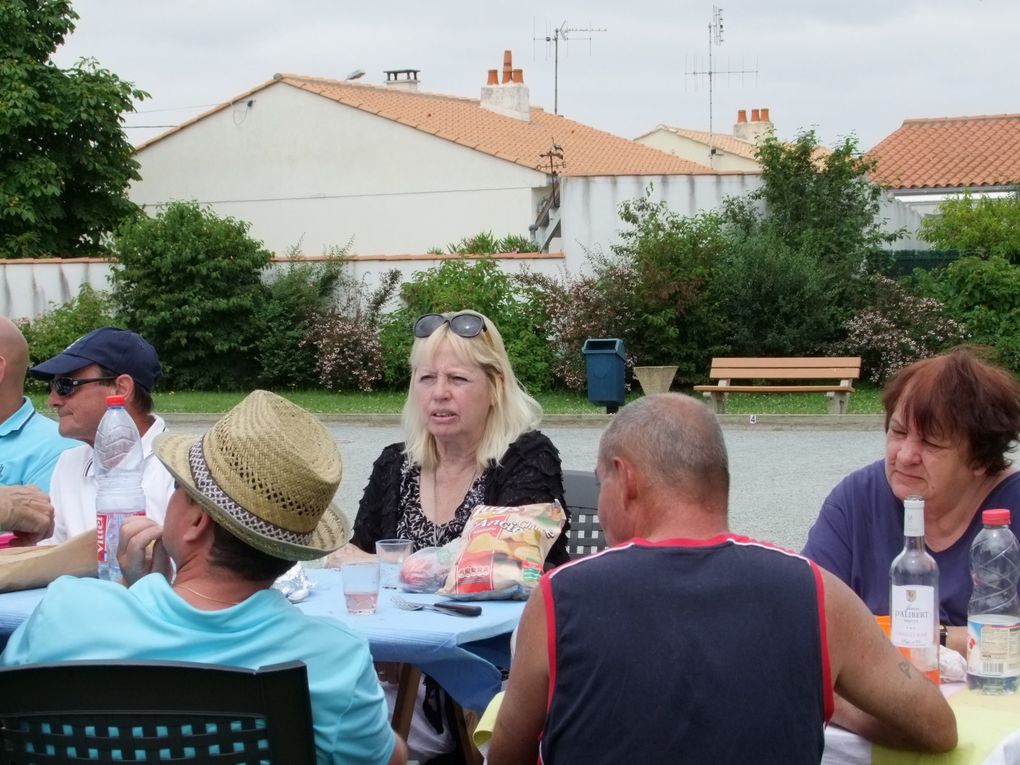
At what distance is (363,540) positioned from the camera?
15.0 feet

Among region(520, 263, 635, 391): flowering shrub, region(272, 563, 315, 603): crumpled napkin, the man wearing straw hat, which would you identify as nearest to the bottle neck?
the man wearing straw hat

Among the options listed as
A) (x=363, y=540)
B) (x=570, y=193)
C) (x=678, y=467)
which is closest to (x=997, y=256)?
(x=570, y=193)

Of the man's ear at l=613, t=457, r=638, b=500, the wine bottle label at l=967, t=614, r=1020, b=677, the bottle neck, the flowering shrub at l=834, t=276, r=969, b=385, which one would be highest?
the man's ear at l=613, t=457, r=638, b=500

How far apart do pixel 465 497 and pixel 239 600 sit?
6.87ft

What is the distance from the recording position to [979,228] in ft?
76.1

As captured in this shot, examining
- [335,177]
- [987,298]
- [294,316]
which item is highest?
[335,177]

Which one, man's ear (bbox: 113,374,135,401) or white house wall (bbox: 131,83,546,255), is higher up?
white house wall (bbox: 131,83,546,255)

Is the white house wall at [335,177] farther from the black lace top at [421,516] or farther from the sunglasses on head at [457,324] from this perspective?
the black lace top at [421,516]

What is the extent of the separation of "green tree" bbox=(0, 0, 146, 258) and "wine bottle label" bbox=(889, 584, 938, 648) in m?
30.5

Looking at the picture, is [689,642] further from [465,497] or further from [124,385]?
[124,385]

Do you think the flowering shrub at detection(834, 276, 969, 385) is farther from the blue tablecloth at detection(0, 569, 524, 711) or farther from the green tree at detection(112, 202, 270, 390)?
the blue tablecloth at detection(0, 569, 524, 711)

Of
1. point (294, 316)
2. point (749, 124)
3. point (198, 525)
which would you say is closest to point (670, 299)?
point (294, 316)

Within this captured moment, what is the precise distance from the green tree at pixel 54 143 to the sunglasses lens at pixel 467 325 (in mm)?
28349

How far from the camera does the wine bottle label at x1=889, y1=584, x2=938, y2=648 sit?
272 centimetres
